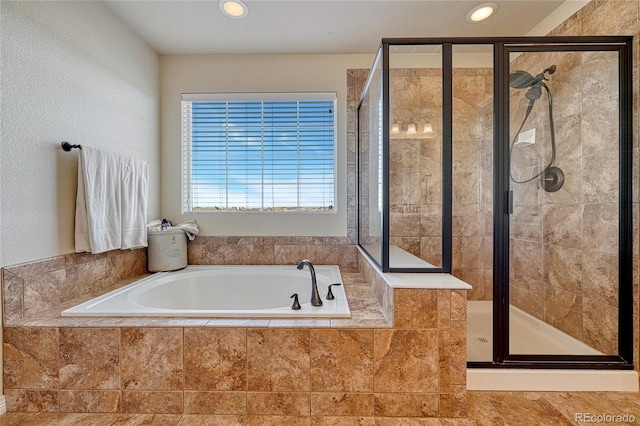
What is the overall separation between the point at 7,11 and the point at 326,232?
2236mm

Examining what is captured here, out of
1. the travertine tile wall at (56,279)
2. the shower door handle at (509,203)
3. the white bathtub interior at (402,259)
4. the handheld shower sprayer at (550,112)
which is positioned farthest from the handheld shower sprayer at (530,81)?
the travertine tile wall at (56,279)

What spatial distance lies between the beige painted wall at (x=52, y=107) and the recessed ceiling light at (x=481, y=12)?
2.52 m

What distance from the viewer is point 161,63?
240cm

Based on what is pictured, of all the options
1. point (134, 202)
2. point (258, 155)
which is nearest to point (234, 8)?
point (258, 155)

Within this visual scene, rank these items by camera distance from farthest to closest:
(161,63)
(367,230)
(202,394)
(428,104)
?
(161,63)
(367,230)
(428,104)
(202,394)

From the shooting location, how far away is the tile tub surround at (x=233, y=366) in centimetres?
126

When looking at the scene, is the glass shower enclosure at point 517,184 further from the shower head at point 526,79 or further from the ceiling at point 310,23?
the ceiling at point 310,23

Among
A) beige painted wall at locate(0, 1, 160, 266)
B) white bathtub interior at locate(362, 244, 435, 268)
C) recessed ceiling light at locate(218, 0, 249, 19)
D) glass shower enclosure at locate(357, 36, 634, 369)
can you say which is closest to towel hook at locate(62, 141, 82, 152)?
beige painted wall at locate(0, 1, 160, 266)

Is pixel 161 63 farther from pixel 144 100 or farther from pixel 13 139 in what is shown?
pixel 13 139

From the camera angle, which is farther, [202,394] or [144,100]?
[144,100]

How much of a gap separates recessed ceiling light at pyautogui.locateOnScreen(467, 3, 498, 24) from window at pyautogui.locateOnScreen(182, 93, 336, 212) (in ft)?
3.97

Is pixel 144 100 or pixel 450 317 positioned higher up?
pixel 144 100

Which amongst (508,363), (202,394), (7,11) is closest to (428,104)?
(508,363)

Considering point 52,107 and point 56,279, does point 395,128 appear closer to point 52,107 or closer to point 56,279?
point 52,107
